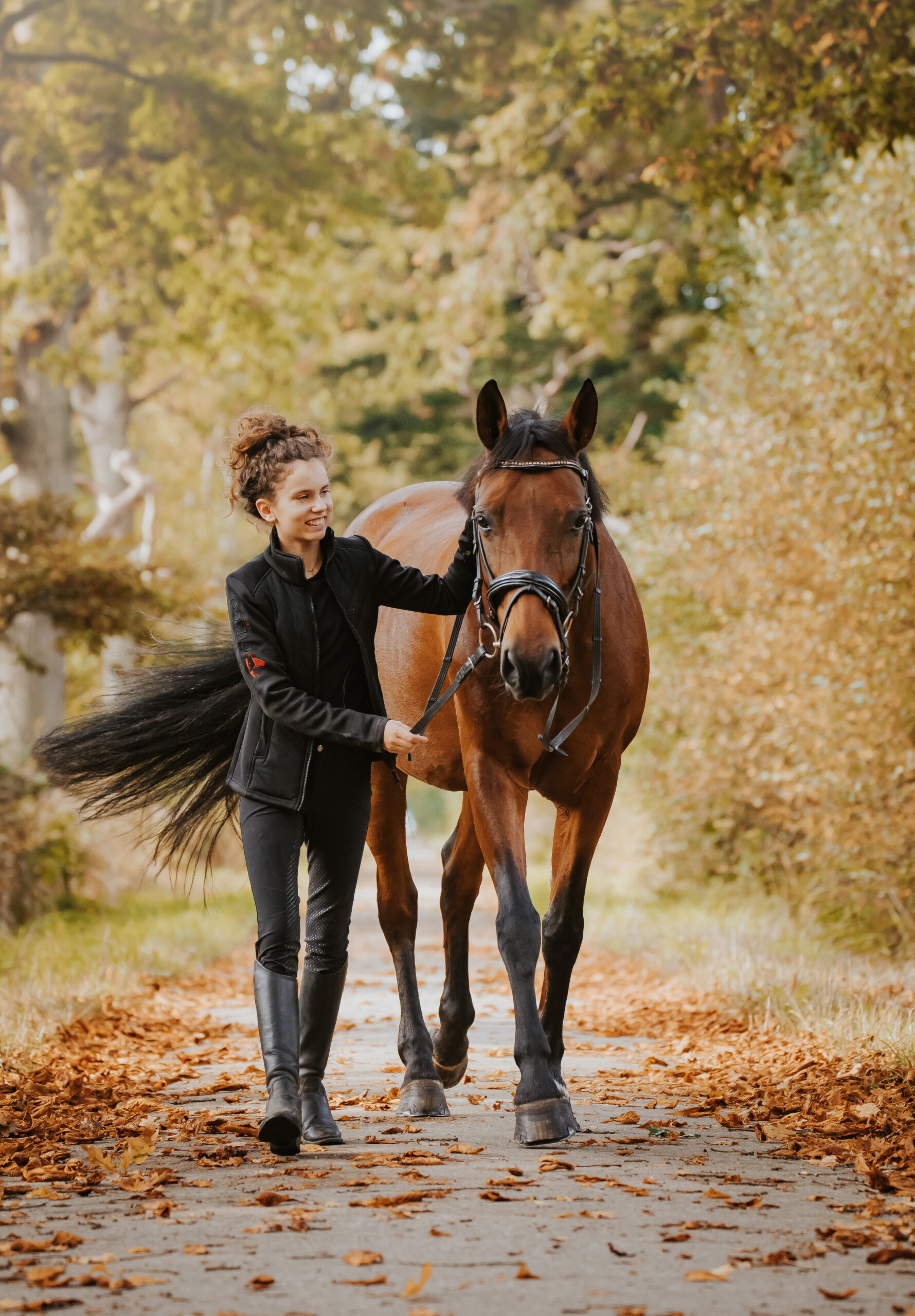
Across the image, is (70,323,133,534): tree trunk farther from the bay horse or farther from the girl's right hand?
the girl's right hand

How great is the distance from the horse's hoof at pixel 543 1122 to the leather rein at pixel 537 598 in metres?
1.11

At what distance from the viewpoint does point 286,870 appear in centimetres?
402

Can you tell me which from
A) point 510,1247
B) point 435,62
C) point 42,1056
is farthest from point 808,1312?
point 435,62

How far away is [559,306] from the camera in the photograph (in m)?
19.2

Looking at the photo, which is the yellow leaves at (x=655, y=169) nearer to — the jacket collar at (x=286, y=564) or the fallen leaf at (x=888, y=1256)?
the jacket collar at (x=286, y=564)

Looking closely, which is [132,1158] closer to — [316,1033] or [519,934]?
[316,1033]

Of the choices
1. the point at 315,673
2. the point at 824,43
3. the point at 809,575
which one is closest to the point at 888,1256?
the point at 315,673

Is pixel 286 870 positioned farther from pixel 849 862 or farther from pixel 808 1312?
pixel 849 862

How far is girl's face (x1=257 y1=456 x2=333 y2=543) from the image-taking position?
4.06m

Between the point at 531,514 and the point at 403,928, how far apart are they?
2.05 m

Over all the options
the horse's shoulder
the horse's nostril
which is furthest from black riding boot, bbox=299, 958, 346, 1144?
the horse's shoulder

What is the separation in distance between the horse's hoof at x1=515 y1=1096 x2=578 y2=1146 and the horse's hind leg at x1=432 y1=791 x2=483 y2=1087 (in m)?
1.03

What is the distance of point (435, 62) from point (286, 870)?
1330cm

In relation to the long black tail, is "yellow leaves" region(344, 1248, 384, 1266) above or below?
below
